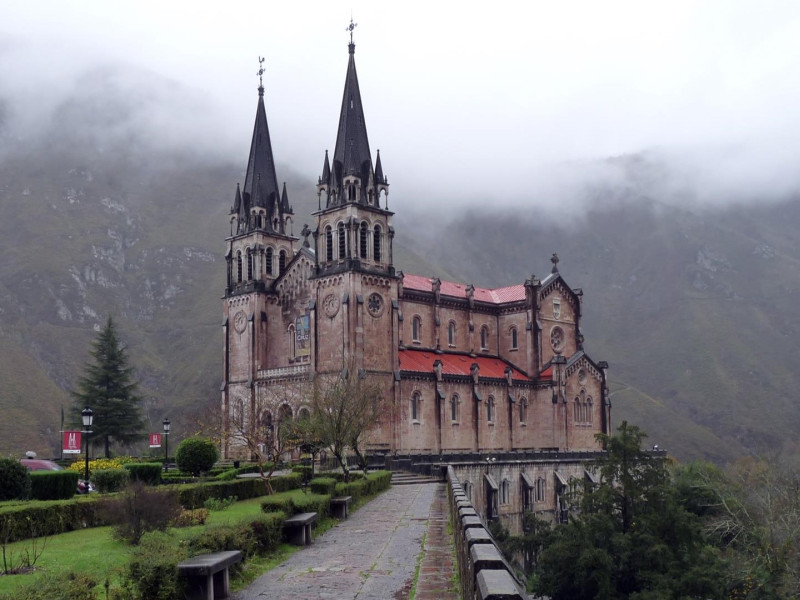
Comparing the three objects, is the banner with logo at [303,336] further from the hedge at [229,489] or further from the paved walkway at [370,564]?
the paved walkway at [370,564]

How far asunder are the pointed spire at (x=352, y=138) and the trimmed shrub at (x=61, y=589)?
52.9 metres

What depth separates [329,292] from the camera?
205 feet

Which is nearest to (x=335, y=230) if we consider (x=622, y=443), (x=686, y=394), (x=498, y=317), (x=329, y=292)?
(x=329, y=292)

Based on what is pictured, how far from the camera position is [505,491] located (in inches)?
2237

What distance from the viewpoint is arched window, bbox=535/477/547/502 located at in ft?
201

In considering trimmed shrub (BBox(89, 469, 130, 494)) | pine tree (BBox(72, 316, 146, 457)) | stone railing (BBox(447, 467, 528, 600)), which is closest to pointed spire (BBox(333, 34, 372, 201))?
pine tree (BBox(72, 316, 146, 457))

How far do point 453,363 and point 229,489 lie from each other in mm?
41408

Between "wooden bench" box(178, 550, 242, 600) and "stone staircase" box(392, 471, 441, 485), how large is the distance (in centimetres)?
2856

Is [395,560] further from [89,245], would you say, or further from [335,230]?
[89,245]

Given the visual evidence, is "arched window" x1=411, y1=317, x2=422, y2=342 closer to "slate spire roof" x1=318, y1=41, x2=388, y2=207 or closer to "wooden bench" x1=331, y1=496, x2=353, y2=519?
"slate spire roof" x1=318, y1=41, x2=388, y2=207

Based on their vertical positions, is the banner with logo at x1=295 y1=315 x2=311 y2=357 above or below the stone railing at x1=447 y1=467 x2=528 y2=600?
above

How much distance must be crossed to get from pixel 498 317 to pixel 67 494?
53721 mm

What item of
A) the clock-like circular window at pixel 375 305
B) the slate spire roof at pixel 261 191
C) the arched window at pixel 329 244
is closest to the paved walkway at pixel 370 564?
the clock-like circular window at pixel 375 305

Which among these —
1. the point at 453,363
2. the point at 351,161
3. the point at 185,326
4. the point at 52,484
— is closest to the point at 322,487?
the point at 52,484
